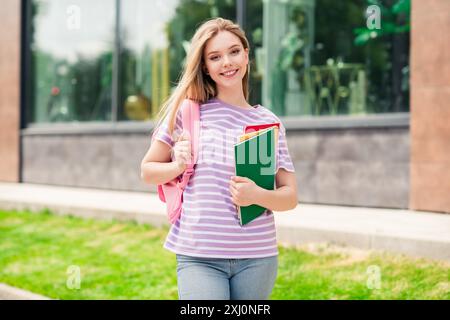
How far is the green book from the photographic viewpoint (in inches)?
102

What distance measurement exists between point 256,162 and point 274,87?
7.66 meters

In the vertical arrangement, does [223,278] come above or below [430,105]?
below

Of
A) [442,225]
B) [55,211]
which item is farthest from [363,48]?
[55,211]

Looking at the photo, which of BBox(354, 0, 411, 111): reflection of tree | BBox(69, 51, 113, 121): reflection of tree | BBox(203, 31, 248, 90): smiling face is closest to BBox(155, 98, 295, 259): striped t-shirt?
BBox(203, 31, 248, 90): smiling face

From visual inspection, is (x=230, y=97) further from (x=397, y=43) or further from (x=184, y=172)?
(x=397, y=43)

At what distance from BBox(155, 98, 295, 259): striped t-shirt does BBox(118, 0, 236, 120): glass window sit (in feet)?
28.5

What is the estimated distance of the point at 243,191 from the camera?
260cm

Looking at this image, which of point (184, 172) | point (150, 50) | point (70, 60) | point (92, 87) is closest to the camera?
point (184, 172)

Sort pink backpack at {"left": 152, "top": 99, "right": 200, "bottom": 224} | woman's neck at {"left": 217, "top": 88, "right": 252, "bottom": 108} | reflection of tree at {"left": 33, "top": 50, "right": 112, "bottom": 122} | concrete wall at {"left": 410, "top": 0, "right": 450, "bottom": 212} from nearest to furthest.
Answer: pink backpack at {"left": 152, "top": 99, "right": 200, "bottom": 224}, woman's neck at {"left": 217, "top": 88, "right": 252, "bottom": 108}, concrete wall at {"left": 410, "top": 0, "right": 450, "bottom": 212}, reflection of tree at {"left": 33, "top": 50, "right": 112, "bottom": 122}

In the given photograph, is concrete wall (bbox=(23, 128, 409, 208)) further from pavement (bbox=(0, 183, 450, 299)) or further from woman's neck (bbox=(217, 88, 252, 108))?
woman's neck (bbox=(217, 88, 252, 108))

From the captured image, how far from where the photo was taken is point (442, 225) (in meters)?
6.62

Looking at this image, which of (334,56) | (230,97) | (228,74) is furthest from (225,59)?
(334,56)

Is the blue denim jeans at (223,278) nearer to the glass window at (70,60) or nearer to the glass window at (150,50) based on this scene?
the glass window at (150,50)
